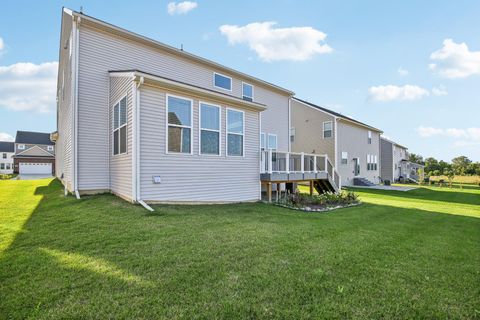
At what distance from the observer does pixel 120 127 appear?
8.18 meters

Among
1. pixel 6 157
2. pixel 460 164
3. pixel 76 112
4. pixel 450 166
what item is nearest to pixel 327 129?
pixel 76 112

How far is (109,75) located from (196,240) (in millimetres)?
7637

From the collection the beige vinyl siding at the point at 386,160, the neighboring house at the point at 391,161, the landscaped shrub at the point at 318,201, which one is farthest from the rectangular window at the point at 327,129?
the beige vinyl siding at the point at 386,160

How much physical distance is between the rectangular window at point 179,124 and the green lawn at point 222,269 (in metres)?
2.55

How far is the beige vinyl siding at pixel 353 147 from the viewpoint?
20766 mm

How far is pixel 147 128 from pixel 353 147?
66.0ft

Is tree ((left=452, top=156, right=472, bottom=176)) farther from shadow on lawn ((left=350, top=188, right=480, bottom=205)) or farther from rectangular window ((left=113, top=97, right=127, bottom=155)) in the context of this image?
rectangular window ((left=113, top=97, right=127, bottom=155))

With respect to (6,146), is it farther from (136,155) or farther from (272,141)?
(136,155)

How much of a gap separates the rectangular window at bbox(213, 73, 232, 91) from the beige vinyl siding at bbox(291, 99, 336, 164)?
10.2 meters

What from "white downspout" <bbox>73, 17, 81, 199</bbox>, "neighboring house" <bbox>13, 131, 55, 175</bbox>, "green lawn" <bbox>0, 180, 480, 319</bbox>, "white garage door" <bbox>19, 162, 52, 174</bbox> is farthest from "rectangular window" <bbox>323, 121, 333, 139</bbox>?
"white garage door" <bbox>19, 162, 52, 174</bbox>

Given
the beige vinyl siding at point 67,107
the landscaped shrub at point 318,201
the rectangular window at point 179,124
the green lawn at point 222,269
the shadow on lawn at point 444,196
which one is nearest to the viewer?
the green lawn at point 222,269

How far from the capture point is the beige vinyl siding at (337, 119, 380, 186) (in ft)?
68.1

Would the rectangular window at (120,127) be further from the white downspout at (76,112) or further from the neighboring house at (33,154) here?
the neighboring house at (33,154)

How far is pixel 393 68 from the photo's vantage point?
15.8m
